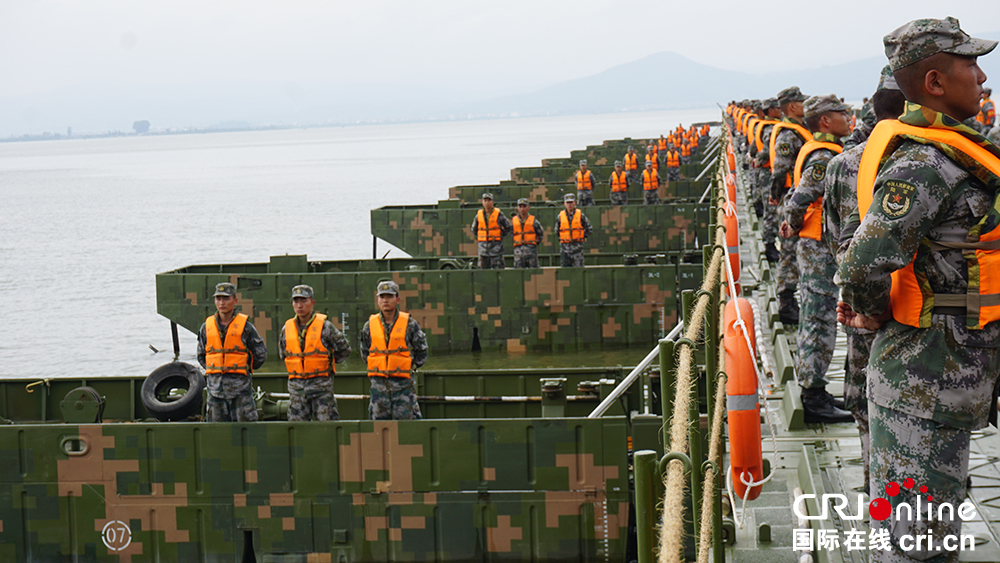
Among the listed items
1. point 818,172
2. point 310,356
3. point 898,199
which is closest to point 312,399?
point 310,356

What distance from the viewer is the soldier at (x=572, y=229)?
22.6m

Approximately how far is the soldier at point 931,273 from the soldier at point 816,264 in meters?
3.40

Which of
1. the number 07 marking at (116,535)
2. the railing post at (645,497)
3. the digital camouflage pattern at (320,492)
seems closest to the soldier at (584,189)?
the digital camouflage pattern at (320,492)

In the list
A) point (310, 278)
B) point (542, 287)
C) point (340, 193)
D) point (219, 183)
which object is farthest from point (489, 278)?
point (219, 183)

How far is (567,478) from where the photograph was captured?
10.4 meters

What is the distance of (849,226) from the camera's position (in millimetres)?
4145

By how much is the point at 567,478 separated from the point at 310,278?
12.1 meters

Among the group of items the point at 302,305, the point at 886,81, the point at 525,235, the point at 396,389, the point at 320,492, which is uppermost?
the point at 886,81

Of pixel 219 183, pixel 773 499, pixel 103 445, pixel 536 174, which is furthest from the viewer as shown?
pixel 219 183

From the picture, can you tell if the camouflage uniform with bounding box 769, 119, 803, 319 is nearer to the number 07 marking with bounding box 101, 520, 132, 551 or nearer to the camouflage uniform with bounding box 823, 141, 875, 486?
the camouflage uniform with bounding box 823, 141, 875, 486

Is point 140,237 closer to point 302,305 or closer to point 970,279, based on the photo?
point 302,305

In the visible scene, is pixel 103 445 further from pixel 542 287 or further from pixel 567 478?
pixel 542 287

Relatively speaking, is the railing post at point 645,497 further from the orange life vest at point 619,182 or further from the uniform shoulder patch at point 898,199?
the orange life vest at point 619,182

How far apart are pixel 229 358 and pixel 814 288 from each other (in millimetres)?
7030
